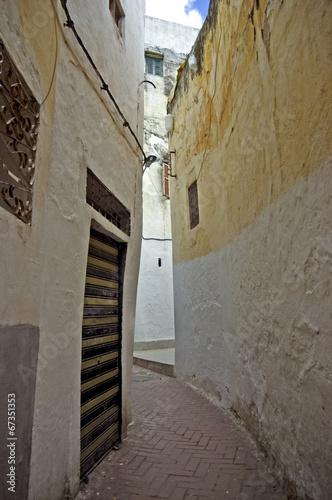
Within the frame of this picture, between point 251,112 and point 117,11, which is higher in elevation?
point 117,11

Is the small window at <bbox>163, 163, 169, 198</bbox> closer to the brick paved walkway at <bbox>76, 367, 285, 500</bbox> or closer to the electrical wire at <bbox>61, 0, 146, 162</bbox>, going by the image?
the electrical wire at <bbox>61, 0, 146, 162</bbox>

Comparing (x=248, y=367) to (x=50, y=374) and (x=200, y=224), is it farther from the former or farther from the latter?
(x=200, y=224)

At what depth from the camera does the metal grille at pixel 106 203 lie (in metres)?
3.01

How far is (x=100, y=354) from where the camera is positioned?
3293 mm

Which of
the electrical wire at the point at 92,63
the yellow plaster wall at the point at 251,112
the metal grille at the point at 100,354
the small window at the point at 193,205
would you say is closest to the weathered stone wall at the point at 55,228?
the electrical wire at the point at 92,63

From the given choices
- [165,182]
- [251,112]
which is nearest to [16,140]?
[251,112]

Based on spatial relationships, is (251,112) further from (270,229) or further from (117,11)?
(117,11)

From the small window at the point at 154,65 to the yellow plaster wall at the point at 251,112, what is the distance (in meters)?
8.01

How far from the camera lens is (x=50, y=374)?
2.19 metres

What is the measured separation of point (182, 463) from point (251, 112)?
3645 mm

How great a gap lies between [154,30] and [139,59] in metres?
11.9

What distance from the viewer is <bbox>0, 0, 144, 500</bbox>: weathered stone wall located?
1.85 metres

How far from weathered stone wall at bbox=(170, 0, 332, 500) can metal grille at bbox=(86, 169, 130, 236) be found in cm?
144

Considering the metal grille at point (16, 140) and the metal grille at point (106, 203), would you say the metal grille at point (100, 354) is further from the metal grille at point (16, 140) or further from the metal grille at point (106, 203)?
the metal grille at point (16, 140)
